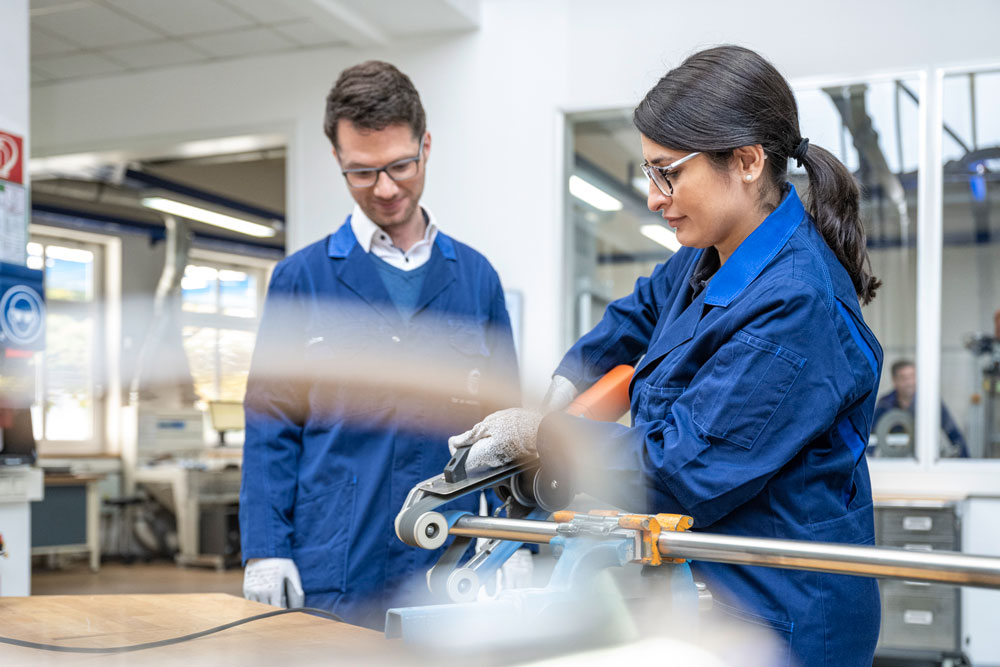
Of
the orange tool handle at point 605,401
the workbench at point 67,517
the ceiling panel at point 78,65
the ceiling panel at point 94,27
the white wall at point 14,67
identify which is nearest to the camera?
the orange tool handle at point 605,401

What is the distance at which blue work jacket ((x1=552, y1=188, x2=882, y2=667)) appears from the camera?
39.3 inches

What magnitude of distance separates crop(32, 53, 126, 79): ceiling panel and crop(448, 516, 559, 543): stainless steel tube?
14.5 ft

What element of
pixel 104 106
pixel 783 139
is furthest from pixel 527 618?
pixel 104 106

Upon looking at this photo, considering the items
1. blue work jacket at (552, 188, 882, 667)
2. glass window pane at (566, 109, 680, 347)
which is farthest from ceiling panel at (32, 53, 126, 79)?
blue work jacket at (552, 188, 882, 667)

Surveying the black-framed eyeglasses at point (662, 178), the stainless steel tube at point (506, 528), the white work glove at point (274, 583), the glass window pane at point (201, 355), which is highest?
the black-framed eyeglasses at point (662, 178)

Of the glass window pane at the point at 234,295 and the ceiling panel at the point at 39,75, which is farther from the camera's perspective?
the ceiling panel at the point at 39,75

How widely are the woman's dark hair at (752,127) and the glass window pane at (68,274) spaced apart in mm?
639

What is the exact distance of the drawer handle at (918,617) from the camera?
377cm

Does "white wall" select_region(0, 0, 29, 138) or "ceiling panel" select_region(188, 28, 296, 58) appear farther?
"ceiling panel" select_region(188, 28, 296, 58)

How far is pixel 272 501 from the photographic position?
68.7 inches

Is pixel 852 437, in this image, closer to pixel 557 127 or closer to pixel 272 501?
pixel 272 501

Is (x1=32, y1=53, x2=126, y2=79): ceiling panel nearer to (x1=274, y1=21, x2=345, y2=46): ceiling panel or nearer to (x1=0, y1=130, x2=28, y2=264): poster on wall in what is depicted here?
(x1=274, y1=21, x2=345, y2=46): ceiling panel

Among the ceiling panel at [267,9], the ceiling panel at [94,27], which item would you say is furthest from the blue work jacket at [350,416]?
the ceiling panel at [94,27]

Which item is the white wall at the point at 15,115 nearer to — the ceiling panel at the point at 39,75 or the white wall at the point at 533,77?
the white wall at the point at 533,77
